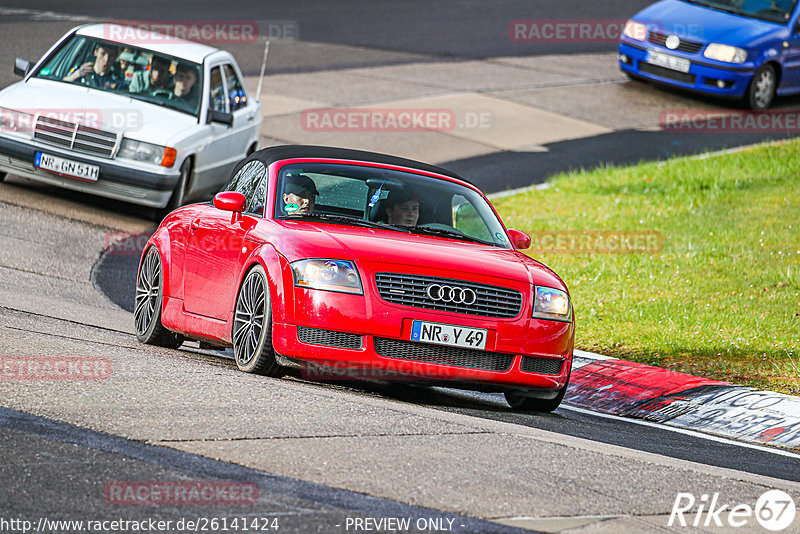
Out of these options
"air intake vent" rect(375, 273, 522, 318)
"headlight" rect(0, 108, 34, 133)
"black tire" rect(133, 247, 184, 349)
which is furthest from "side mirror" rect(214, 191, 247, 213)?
"headlight" rect(0, 108, 34, 133)

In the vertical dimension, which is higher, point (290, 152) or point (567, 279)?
point (290, 152)

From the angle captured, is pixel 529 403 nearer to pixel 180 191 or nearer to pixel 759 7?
pixel 180 191

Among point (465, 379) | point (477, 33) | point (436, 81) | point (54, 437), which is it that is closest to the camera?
point (54, 437)

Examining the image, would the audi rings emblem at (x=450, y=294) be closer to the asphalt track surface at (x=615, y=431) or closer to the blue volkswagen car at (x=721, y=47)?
the asphalt track surface at (x=615, y=431)

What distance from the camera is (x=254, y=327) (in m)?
7.88

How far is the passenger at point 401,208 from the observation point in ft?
28.2

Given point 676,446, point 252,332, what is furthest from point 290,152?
point 676,446

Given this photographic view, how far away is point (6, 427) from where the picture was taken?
5777 mm

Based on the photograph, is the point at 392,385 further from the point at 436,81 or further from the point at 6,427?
the point at 436,81

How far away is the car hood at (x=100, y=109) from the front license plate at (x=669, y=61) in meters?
10.3

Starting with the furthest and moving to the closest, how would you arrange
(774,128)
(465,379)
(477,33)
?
(477,33), (774,128), (465,379)

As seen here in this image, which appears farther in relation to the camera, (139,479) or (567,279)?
(567,279)

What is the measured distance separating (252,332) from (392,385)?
1.36 metres

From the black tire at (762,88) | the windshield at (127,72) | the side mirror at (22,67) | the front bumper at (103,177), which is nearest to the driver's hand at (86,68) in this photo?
the windshield at (127,72)
